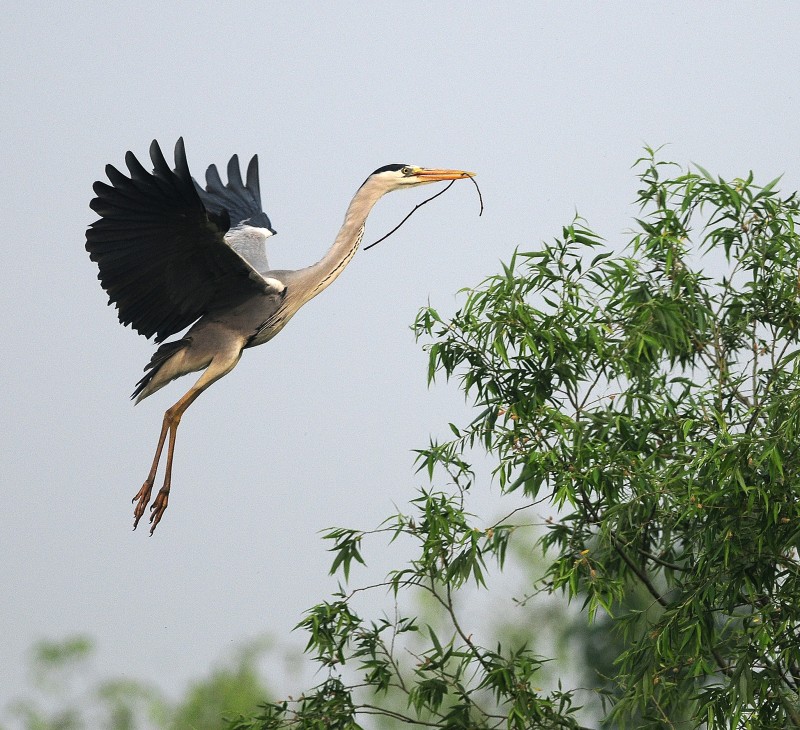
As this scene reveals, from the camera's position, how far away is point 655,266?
6.11m

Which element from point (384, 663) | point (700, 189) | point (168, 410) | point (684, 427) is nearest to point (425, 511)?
point (384, 663)

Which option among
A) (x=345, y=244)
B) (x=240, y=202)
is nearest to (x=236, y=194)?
(x=240, y=202)

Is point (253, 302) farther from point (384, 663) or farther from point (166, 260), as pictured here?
point (384, 663)

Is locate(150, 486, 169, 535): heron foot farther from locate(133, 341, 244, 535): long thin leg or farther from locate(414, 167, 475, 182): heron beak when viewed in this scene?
locate(414, 167, 475, 182): heron beak

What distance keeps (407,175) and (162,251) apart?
5.43ft

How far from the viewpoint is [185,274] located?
5988mm

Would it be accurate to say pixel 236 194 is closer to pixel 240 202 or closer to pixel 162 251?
pixel 240 202

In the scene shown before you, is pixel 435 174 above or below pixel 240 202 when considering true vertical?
below

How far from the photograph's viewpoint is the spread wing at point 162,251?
5449 millimetres

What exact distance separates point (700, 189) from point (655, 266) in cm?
45

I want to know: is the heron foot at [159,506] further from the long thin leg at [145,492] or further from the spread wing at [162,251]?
the spread wing at [162,251]

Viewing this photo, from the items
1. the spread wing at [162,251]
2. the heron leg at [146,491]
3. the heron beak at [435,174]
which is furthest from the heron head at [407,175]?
the heron leg at [146,491]

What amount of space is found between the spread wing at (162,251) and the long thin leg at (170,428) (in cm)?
30

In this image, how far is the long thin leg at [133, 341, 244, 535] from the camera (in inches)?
227
